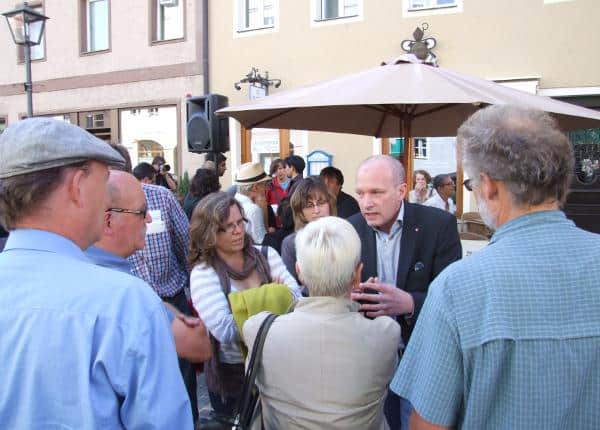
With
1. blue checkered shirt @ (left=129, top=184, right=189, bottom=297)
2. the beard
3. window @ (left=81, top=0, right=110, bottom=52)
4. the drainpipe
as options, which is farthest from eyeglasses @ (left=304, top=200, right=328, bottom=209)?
window @ (left=81, top=0, right=110, bottom=52)

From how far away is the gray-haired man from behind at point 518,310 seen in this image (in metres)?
1.25

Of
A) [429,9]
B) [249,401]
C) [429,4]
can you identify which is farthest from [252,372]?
[429,4]

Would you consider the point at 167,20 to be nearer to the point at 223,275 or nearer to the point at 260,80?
the point at 260,80

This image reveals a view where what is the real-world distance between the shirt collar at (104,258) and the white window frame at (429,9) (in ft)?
26.4

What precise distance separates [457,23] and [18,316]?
8.66m

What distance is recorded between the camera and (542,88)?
8008mm

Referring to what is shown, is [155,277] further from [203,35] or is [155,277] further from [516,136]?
[203,35]

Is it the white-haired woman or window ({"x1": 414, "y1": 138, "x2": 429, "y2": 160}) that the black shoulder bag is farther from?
window ({"x1": 414, "y1": 138, "x2": 429, "y2": 160})

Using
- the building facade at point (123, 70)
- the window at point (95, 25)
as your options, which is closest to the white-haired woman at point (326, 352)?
the building facade at point (123, 70)

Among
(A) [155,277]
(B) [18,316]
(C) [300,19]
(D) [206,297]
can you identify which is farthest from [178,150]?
(B) [18,316]

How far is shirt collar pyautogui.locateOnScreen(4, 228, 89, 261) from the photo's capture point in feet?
3.81

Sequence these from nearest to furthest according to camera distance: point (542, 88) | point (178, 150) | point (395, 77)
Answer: point (395, 77) < point (542, 88) < point (178, 150)

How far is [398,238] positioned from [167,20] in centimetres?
1032

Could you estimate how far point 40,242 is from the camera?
116cm
